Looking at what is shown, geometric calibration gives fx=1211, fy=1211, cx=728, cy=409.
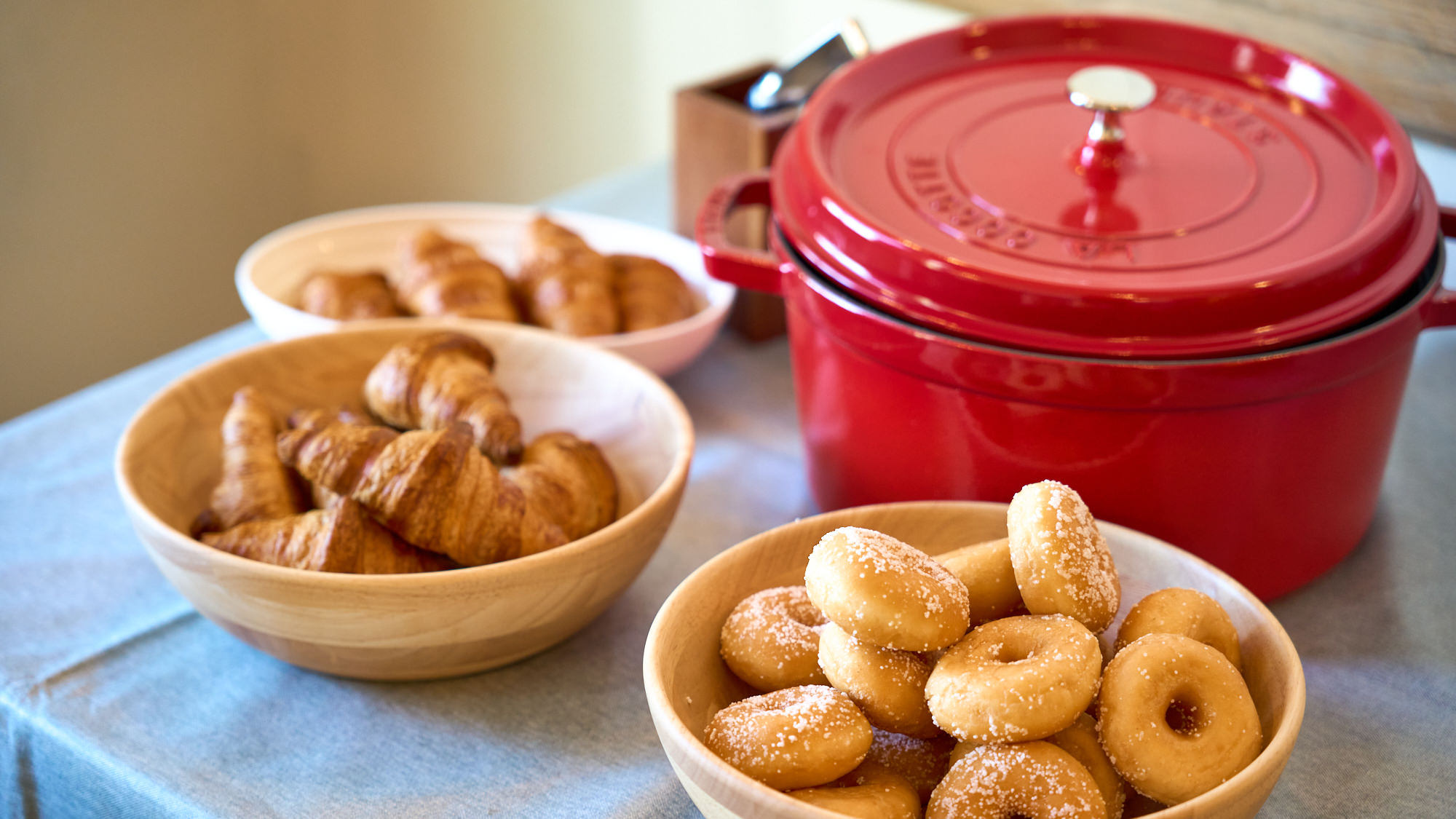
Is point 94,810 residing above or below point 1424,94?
below

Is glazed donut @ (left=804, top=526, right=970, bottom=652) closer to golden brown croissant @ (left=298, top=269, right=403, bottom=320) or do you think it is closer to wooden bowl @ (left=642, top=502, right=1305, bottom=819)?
wooden bowl @ (left=642, top=502, right=1305, bottom=819)

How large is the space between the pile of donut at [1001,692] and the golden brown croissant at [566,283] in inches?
19.1

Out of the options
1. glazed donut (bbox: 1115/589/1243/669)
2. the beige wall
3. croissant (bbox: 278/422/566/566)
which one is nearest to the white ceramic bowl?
croissant (bbox: 278/422/566/566)

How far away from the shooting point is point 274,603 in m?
0.69

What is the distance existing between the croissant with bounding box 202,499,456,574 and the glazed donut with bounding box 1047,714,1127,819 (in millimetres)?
382

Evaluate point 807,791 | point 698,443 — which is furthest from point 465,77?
point 807,791

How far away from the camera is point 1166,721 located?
23.3 inches

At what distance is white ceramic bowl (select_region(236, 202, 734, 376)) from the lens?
1.05 metres

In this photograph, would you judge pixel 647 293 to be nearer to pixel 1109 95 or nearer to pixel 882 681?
pixel 1109 95

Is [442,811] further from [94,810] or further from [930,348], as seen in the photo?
[930,348]

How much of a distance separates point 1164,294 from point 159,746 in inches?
25.3

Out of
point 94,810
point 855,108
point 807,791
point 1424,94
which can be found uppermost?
point 855,108

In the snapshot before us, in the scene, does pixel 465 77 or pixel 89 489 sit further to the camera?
pixel 465 77

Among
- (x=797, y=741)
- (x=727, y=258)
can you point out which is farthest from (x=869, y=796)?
(x=727, y=258)
